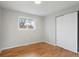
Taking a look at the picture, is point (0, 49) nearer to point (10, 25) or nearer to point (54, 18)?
point (10, 25)

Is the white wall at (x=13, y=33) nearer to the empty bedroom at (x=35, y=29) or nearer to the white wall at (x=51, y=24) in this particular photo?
the empty bedroom at (x=35, y=29)

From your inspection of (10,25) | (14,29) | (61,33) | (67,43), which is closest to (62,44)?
(67,43)

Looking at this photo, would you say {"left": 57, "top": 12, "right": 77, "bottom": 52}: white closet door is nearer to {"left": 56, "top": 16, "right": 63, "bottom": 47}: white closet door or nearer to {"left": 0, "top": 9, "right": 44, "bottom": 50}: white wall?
{"left": 56, "top": 16, "right": 63, "bottom": 47}: white closet door

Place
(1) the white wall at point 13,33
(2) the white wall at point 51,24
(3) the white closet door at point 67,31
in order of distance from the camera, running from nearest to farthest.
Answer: (3) the white closet door at point 67,31
(1) the white wall at point 13,33
(2) the white wall at point 51,24

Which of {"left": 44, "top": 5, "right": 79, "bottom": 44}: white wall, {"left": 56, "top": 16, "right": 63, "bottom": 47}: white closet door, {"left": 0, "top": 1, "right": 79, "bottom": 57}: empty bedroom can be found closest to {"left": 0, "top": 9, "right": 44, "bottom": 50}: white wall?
{"left": 0, "top": 1, "right": 79, "bottom": 57}: empty bedroom

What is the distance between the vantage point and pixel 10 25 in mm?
2434

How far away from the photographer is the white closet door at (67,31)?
207cm

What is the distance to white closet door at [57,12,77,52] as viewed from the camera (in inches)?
81.4

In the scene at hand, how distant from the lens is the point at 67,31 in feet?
7.57

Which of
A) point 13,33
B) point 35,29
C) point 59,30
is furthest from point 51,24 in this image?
point 13,33

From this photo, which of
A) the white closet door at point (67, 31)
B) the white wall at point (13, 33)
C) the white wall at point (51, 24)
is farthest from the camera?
the white wall at point (51, 24)

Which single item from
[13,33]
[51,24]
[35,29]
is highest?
[51,24]

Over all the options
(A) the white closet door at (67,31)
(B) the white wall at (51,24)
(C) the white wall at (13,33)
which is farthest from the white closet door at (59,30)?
(C) the white wall at (13,33)

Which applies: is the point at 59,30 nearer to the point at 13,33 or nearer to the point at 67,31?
the point at 67,31
